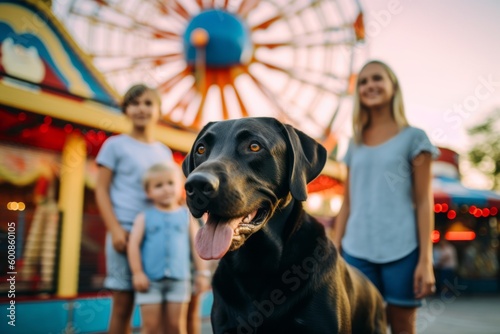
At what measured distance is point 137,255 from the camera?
8.14ft

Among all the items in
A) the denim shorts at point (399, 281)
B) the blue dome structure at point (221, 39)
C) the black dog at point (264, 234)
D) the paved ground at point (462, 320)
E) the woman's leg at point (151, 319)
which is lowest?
the paved ground at point (462, 320)

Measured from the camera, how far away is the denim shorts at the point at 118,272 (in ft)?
8.23

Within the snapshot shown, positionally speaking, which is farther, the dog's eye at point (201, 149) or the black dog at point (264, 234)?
the dog's eye at point (201, 149)

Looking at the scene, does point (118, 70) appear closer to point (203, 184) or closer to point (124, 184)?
point (124, 184)

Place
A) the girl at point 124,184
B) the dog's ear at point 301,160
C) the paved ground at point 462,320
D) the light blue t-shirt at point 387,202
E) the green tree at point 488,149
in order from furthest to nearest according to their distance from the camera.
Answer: the green tree at point 488,149 → the paved ground at point 462,320 → the girl at point 124,184 → the light blue t-shirt at point 387,202 → the dog's ear at point 301,160

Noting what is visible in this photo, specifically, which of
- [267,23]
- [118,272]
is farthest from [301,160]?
[267,23]

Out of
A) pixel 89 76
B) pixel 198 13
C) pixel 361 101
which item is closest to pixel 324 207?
pixel 198 13

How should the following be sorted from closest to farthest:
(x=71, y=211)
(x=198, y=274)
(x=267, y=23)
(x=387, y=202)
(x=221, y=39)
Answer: (x=387, y=202)
(x=198, y=274)
(x=71, y=211)
(x=221, y=39)
(x=267, y=23)

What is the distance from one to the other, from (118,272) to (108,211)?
0.37 m

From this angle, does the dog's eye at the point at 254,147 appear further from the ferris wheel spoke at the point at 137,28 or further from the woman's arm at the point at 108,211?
the ferris wheel spoke at the point at 137,28

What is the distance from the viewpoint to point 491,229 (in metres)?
13.2

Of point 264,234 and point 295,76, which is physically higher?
point 295,76

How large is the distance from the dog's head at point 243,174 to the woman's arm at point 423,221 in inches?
26.4

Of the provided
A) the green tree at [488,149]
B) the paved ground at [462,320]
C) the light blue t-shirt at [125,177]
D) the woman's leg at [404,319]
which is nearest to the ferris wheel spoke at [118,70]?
the paved ground at [462,320]
